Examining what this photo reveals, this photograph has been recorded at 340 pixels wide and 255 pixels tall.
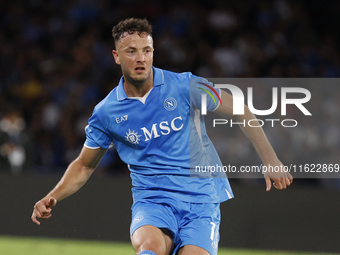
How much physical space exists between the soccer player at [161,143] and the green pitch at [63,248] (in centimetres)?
333

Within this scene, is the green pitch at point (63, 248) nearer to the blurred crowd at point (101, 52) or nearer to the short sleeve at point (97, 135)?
the blurred crowd at point (101, 52)

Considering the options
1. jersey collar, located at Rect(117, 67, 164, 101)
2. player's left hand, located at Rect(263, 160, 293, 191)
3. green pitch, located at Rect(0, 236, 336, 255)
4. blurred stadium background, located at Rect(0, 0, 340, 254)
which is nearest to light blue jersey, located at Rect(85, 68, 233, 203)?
jersey collar, located at Rect(117, 67, 164, 101)

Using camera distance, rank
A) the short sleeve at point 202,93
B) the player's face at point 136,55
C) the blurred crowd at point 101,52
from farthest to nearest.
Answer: the blurred crowd at point 101,52 < the short sleeve at point 202,93 < the player's face at point 136,55

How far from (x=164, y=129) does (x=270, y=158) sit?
2.50 feet

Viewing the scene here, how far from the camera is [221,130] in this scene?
25.5ft

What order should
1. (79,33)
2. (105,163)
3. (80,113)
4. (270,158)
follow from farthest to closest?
(79,33)
(80,113)
(105,163)
(270,158)

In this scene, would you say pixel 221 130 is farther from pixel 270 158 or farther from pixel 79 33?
pixel 79 33

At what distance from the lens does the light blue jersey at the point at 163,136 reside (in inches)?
158

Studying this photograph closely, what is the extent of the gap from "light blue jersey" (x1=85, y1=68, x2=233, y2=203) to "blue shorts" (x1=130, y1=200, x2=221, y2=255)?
0.06 meters

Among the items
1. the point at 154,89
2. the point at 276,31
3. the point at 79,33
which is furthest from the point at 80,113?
the point at 154,89

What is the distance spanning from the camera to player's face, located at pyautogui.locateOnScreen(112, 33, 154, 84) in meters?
4.04

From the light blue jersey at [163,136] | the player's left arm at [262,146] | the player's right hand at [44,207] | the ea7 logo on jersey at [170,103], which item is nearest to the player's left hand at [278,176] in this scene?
the player's left arm at [262,146]

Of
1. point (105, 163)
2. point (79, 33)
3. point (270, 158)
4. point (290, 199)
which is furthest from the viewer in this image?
point (79, 33)

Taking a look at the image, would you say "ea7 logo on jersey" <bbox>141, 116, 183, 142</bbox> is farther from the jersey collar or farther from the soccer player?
the jersey collar
